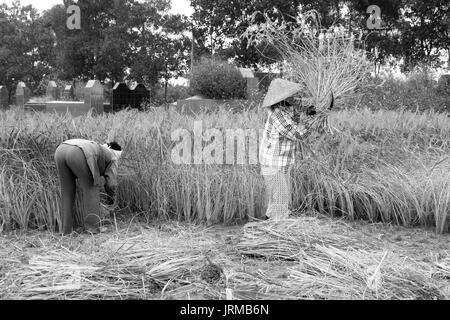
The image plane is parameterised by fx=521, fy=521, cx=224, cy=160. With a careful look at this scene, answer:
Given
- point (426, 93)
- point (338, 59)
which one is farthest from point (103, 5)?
point (338, 59)

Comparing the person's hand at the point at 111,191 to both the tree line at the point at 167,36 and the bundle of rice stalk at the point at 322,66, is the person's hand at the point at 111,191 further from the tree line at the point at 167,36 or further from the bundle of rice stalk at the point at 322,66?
the tree line at the point at 167,36

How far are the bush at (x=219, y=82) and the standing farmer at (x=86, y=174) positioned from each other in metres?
7.30

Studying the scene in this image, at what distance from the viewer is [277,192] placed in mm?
4344

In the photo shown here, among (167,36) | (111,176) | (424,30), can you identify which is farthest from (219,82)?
(167,36)

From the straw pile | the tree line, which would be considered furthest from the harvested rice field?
the tree line

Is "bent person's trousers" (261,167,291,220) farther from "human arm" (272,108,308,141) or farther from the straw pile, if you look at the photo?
the straw pile

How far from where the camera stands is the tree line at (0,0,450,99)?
78.2ft

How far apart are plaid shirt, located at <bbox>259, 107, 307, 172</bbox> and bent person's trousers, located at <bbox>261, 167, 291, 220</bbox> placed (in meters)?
0.06

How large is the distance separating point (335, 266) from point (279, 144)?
1.56 meters

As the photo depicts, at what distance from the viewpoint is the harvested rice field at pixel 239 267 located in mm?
2742

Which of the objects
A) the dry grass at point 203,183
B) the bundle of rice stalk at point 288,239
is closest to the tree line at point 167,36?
the dry grass at point 203,183

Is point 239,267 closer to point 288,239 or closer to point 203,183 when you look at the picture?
point 288,239

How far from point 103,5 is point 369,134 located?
26.0 meters
